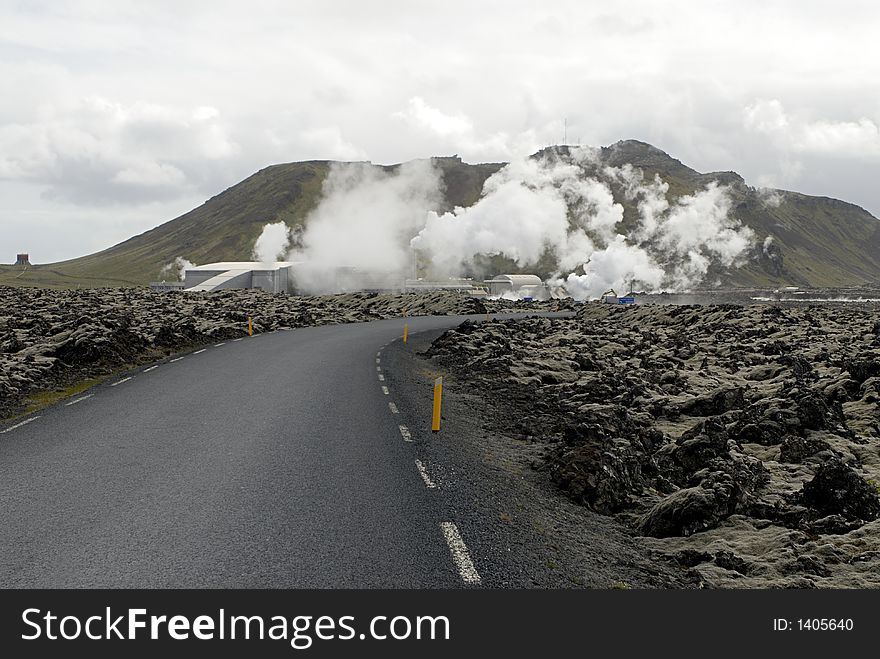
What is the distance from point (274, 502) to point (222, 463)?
238cm

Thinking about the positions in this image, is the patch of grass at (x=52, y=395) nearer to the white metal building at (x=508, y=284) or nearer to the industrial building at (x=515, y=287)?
the industrial building at (x=515, y=287)

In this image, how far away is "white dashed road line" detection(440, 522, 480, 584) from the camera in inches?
264

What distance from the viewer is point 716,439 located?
1424cm

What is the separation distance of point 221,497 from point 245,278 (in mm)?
106267

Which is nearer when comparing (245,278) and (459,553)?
(459,553)

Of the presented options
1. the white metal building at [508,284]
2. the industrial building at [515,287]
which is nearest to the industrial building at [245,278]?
the industrial building at [515,287]

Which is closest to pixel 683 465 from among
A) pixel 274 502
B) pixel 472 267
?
pixel 274 502

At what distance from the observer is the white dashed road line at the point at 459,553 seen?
671 cm

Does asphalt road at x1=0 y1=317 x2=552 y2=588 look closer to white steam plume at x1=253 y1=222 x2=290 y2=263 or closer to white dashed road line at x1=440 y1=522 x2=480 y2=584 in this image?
white dashed road line at x1=440 y1=522 x2=480 y2=584

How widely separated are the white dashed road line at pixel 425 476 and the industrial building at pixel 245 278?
9594 cm

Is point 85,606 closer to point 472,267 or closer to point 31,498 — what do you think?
point 31,498

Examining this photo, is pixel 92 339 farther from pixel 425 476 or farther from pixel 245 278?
pixel 245 278

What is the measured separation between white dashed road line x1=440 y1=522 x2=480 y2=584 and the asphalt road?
0.07 ft

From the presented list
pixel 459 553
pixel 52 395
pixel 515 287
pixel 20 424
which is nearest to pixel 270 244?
pixel 515 287
